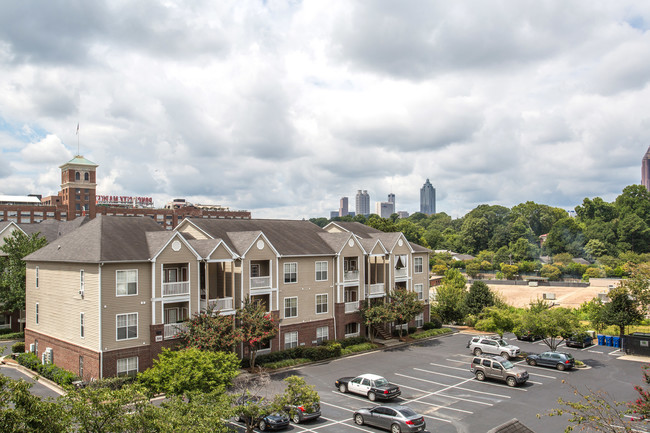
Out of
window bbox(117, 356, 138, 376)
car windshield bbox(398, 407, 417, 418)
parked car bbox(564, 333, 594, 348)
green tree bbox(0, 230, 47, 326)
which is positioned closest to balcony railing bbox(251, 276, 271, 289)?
window bbox(117, 356, 138, 376)

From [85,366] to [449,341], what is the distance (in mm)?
36050

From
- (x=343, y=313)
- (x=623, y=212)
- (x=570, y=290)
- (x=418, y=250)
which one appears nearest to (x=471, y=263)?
(x=570, y=290)

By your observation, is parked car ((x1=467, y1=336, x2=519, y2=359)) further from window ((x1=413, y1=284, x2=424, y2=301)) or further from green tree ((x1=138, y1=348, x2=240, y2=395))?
green tree ((x1=138, y1=348, x2=240, y2=395))

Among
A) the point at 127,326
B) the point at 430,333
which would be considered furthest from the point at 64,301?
the point at 430,333

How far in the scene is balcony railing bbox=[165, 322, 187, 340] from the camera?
37.4 meters

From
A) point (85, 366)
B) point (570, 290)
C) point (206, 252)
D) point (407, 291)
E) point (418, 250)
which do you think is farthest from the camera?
point (570, 290)

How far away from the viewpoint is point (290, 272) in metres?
46.2

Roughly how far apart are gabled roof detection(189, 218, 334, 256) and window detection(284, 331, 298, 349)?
7.37m

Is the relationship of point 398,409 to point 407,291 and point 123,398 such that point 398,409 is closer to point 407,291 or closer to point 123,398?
point 123,398

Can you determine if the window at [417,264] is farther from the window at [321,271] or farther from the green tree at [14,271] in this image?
the green tree at [14,271]

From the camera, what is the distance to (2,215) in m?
134

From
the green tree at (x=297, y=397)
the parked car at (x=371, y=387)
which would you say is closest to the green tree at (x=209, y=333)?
the parked car at (x=371, y=387)

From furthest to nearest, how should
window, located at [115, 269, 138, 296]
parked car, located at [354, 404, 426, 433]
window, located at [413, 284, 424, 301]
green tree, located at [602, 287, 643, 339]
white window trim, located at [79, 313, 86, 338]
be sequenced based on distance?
1. window, located at [413, 284, 424, 301]
2. green tree, located at [602, 287, 643, 339]
3. white window trim, located at [79, 313, 86, 338]
4. window, located at [115, 269, 138, 296]
5. parked car, located at [354, 404, 426, 433]

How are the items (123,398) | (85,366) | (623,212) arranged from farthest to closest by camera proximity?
(623,212)
(85,366)
(123,398)
